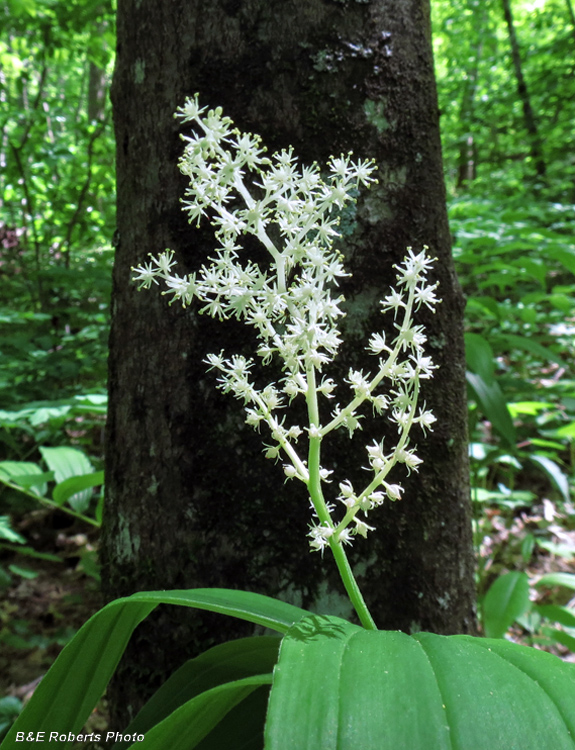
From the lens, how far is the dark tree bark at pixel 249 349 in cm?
122

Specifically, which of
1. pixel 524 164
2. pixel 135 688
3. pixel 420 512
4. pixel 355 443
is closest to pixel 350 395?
pixel 355 443

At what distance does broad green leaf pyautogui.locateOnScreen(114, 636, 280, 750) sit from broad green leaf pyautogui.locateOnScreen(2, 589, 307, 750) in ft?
0.43

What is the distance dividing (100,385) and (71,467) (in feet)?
5.10

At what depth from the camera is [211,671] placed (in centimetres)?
99

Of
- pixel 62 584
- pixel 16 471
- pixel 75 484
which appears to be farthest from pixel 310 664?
pixel 62 584

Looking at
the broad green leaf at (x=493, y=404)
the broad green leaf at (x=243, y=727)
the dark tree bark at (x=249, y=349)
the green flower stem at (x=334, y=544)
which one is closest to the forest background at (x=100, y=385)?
the broad green leaf at (x=493, y=404)

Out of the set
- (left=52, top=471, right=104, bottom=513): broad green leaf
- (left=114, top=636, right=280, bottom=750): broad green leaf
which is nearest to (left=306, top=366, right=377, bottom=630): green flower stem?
(left=114, top=636, right=280, bottom=750): broad green leaf

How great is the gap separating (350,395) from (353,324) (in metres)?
0.17

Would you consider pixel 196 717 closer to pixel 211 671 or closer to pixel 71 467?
pixel 211 671

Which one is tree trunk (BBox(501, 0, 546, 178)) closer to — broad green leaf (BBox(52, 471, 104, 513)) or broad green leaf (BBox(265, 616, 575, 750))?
broad green leaf (BBox(52, 471, 104, 513))

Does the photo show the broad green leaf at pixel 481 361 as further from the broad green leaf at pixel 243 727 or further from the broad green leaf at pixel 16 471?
the broad green leaf at pixel 16 471

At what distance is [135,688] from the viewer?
125cm

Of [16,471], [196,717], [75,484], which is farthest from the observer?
[16,471]

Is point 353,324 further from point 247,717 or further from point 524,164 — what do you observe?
point 524,164
